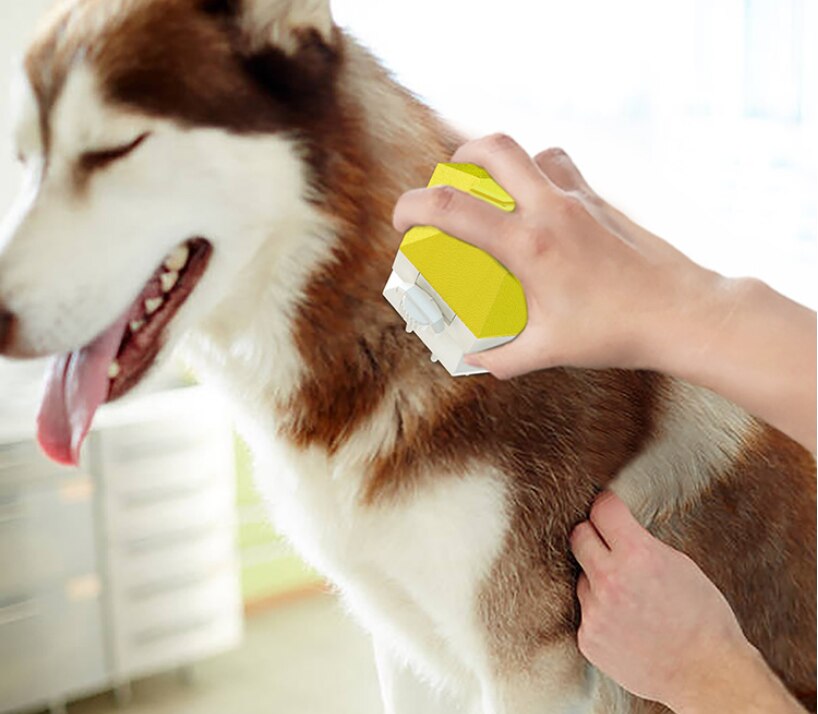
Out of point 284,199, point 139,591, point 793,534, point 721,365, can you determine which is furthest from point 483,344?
point 139,591

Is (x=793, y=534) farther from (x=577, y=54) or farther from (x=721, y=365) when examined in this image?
(x=577, y=54)

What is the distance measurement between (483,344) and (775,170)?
4.35 feet

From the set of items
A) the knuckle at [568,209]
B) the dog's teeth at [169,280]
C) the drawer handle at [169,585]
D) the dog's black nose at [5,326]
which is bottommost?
the drawer handle at [169,585]

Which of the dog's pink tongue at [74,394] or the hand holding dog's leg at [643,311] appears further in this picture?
the dog's pink tongue at [74,394]

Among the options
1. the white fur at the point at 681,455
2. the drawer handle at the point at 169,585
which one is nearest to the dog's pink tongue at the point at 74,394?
the white fur at the point at 681,455

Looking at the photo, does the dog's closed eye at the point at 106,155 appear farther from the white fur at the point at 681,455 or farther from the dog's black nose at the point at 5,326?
the white fur at the point at 681,455

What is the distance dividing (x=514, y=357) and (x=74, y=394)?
1.29ft

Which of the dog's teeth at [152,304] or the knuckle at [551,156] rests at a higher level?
the knuckle at [551,156]

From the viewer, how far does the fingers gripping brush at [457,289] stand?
58 centimetres

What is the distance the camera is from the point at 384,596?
953mm

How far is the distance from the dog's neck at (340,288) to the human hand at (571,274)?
0.85 feet

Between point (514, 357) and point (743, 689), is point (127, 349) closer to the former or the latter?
point (514, 357)

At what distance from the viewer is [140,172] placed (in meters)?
0.75

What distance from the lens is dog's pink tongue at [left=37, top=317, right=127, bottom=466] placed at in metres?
0.78
